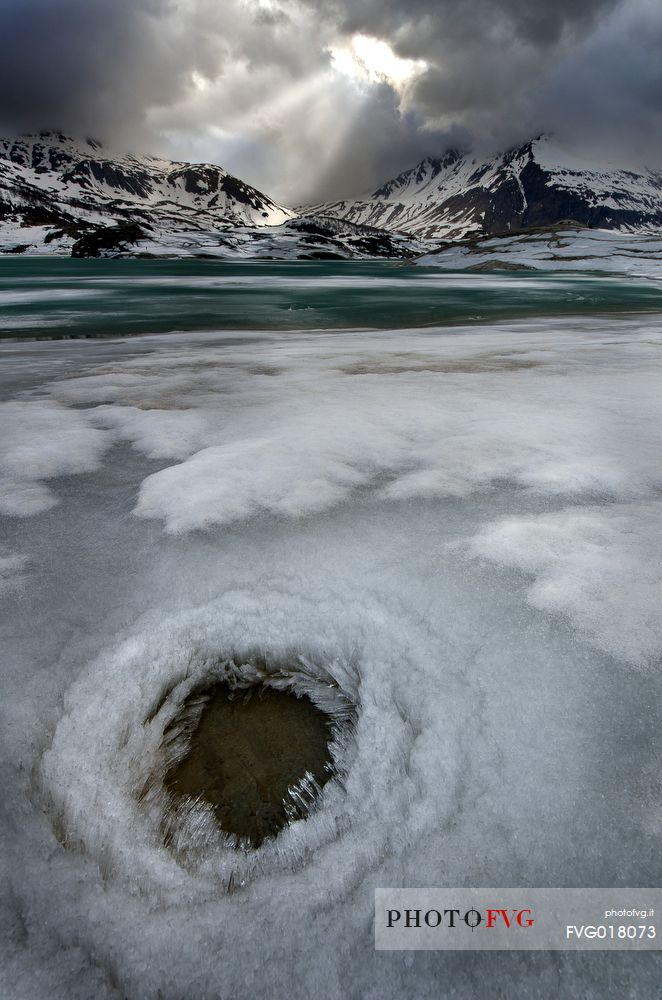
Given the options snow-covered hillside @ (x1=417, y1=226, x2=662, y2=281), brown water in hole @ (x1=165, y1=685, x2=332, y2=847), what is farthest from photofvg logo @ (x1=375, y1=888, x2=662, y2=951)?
snow-covered hillside @ (x1=417, y1=226, x2=662, y2=281)

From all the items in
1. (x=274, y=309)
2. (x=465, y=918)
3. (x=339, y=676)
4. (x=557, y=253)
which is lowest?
(x=465, y=918)

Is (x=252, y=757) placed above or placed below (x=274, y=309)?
below

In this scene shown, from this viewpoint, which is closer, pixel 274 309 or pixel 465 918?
pixel 465 918

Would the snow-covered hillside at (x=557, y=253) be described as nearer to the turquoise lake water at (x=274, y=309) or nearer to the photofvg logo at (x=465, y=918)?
the turquoise lake water at (x=274, y=309)

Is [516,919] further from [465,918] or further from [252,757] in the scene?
[252,757]

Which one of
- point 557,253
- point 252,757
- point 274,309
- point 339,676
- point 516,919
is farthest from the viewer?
point 557,253

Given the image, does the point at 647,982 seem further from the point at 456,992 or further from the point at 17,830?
the point at 17,830

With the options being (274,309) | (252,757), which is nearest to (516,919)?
(252,757)

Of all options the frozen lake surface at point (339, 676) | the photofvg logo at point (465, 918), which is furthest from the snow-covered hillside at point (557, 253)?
the photofvg logo at point (465, 918)
